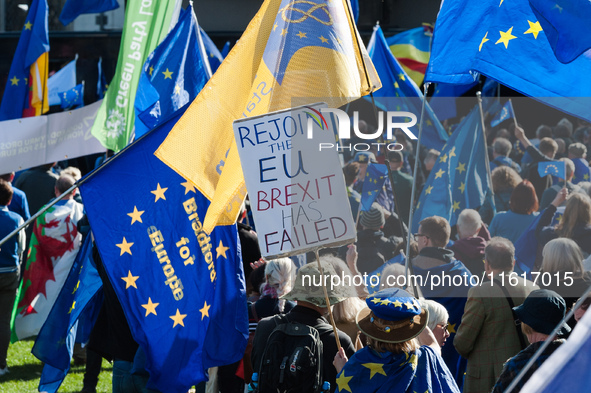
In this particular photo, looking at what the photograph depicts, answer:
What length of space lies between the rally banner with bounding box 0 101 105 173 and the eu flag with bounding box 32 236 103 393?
1.09m

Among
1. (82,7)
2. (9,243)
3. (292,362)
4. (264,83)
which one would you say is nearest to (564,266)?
(292,362)

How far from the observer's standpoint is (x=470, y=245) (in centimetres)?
637

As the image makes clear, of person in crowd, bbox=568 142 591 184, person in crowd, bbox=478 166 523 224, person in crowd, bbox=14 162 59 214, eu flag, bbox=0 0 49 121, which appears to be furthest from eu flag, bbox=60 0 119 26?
person in crowd, bbox=568 142 591 184

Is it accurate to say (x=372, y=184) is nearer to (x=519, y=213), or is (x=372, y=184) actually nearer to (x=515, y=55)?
(x=519, y=213)

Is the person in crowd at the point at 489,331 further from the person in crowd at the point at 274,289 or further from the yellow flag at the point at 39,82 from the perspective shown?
the yellow flag at the point at 39,82

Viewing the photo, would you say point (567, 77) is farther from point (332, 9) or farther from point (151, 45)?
point (151, 45)

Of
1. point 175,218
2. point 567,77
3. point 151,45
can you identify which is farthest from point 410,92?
point 175,218

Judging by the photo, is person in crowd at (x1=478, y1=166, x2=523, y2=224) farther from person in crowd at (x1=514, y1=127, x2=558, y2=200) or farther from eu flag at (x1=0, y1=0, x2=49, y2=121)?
eu flag at (x1=0, y1=0, x2=49, y2=121)

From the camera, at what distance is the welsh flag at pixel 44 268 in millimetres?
8164

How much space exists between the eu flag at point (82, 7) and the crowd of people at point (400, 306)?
261 centimetres

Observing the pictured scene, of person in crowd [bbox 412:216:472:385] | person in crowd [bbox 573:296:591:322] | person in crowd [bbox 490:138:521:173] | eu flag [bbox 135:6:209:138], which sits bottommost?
person in crowd [bbox 490:138:521:173]

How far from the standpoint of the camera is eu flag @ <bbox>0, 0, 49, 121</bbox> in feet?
29.4

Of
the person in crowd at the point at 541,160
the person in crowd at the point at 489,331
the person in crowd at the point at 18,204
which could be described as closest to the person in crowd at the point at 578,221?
the person in crowd at the point at 489,331

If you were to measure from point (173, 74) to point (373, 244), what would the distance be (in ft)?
8.20
